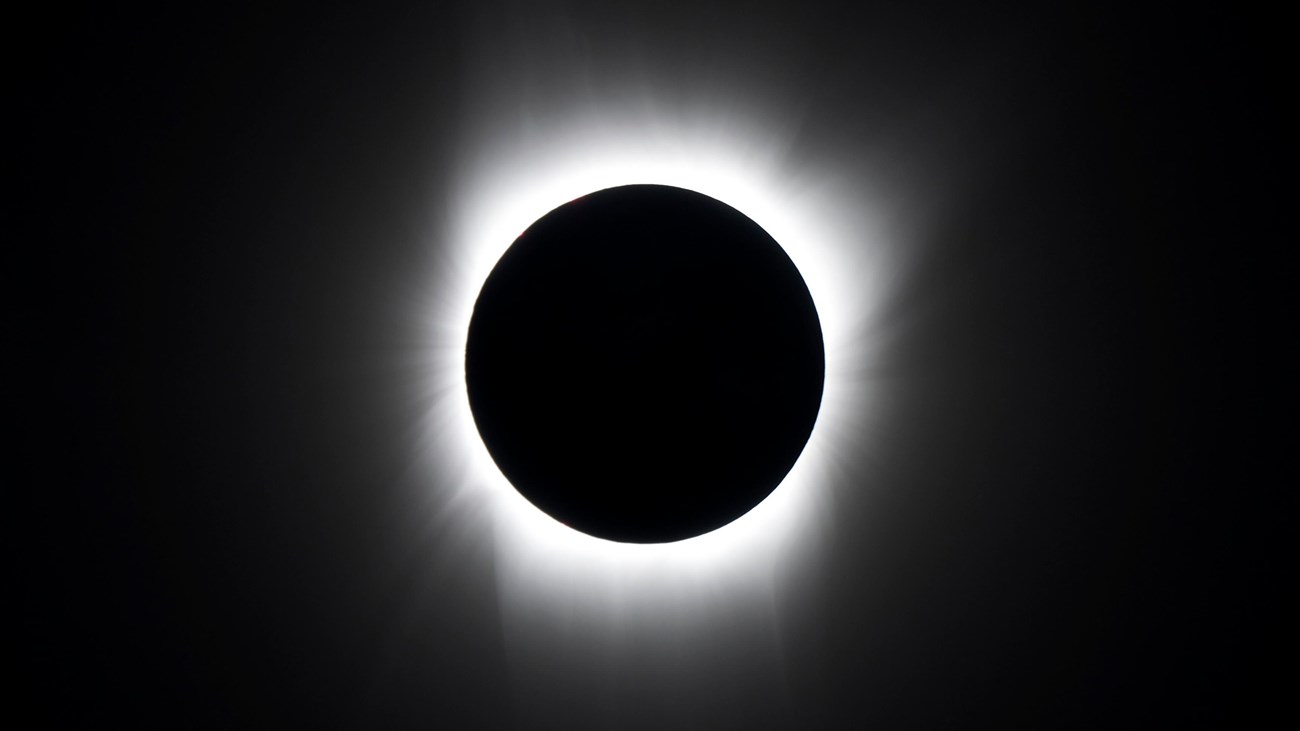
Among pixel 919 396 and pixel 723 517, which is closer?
pixel 723 517

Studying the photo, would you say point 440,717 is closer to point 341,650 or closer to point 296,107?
point 341,650

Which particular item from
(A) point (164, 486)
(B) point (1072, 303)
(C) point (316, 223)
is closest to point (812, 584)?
(B) point (1072, 303)

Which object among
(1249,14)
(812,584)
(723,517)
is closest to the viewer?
(723,517)

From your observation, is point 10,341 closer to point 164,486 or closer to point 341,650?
point 164,486

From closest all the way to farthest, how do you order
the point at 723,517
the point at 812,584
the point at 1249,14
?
the point at 723,517 → the point at 1249,14 → the point at 812,584

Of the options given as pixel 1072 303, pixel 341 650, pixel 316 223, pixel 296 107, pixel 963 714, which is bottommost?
pixel 963 714

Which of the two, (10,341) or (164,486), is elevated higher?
(10,341)

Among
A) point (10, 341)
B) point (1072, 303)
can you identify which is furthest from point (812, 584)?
point (10, 341)
